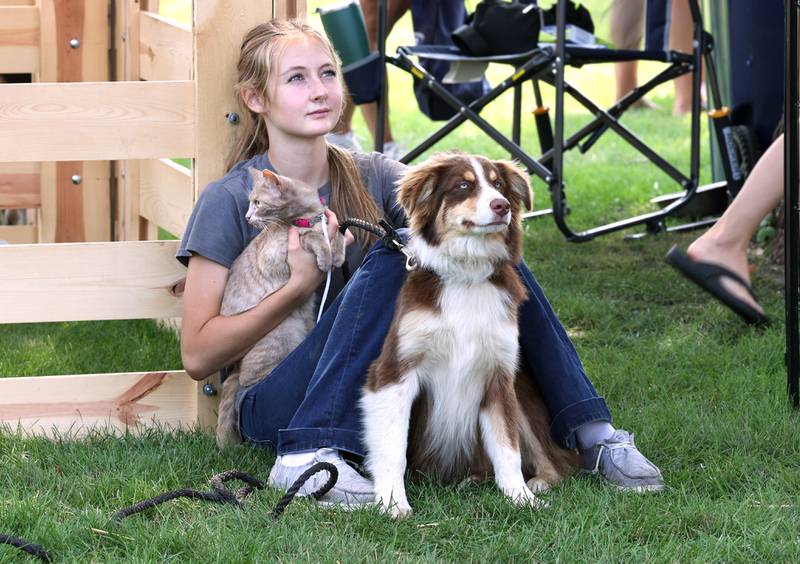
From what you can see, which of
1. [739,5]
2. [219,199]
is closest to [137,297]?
[219,199]

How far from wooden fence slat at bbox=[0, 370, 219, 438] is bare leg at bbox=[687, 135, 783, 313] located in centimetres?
210

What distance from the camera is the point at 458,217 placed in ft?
9.33

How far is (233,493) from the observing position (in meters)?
2.95

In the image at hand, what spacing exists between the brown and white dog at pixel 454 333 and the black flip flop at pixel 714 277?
A: 5.54 feet

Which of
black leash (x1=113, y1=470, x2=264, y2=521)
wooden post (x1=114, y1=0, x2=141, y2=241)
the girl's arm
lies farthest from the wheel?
black leash (x1=113, y1=470, x2=264, y2=521)

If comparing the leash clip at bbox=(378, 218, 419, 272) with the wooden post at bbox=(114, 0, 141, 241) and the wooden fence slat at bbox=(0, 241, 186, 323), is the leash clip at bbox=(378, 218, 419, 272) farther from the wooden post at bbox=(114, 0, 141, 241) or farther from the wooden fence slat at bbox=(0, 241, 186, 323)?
the wooden post at bbox=(114, 0, 141, 241)

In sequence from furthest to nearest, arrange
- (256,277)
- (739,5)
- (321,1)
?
(321,1), (739,5), (256,277)

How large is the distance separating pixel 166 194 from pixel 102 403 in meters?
1.00

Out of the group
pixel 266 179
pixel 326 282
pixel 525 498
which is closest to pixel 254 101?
pixel 266 179

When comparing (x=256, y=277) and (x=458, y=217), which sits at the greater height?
(x=458, y=217)

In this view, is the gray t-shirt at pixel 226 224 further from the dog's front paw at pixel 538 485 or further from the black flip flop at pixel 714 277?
the black flip flop at pixel 714 277

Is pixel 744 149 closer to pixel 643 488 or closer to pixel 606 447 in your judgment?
pixel 606 447

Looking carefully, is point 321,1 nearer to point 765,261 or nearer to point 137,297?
point 765,261

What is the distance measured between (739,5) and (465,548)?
4.49 metres
